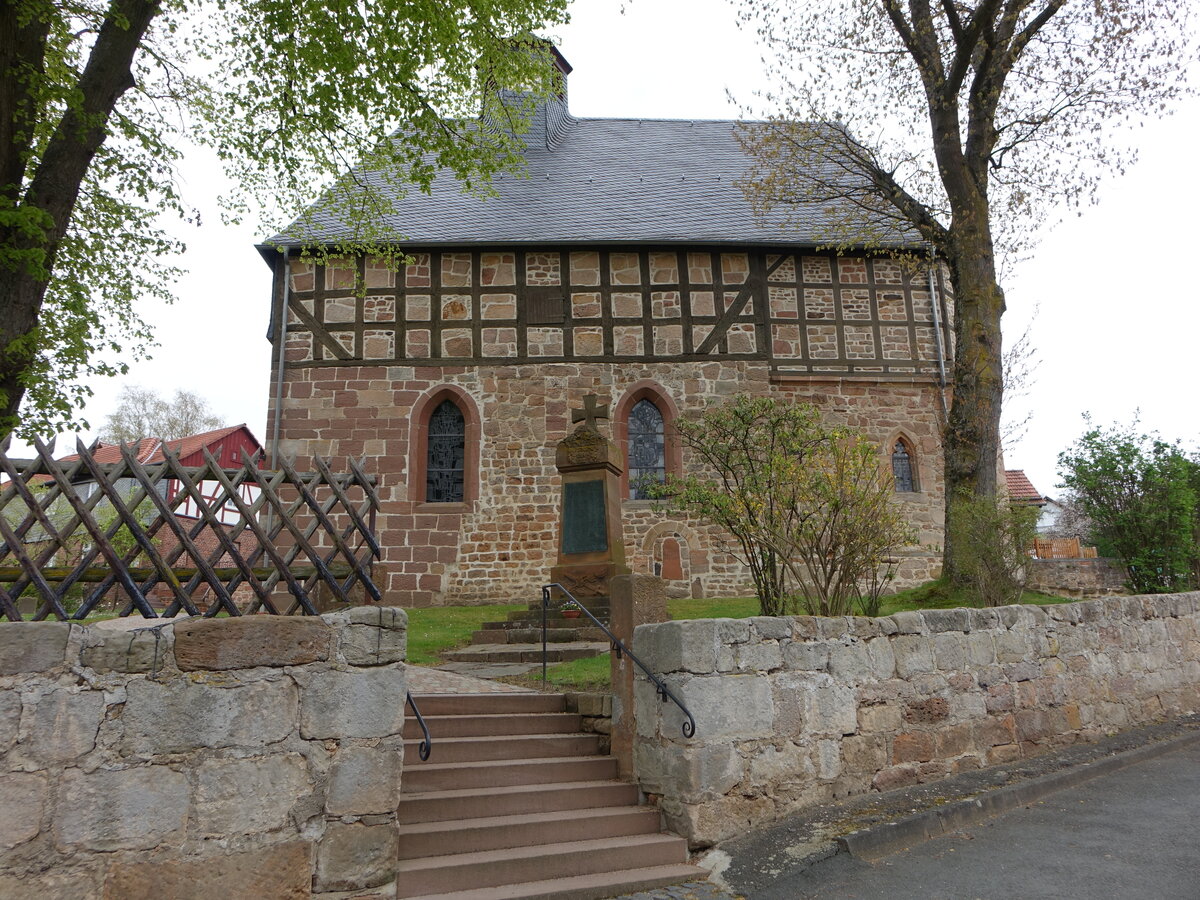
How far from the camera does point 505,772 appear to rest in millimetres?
5152

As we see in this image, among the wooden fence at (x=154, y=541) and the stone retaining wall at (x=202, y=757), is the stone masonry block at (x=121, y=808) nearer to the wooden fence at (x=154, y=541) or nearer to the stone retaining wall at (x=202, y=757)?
the stone retaining wall at (x=202, y=757)

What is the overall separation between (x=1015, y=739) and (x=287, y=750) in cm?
546

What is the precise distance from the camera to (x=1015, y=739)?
657 cm

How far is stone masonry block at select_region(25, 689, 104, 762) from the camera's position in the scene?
335 centimetres

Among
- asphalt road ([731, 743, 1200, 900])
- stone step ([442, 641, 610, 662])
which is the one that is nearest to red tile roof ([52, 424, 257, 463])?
stone step ([442, 641, 610, 662])

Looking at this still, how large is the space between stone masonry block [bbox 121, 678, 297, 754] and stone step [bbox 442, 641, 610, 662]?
475 centimetres

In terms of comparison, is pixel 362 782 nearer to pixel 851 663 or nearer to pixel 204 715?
pixel 204 715

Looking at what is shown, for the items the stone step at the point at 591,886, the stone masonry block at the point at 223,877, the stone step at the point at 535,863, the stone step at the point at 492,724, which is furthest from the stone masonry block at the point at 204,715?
the stone step at the point at 492,724

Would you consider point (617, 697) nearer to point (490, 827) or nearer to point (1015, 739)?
point (490, 827)

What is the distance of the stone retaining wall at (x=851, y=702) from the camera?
4.93 meters

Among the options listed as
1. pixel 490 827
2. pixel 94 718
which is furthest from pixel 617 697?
pixel 94 718

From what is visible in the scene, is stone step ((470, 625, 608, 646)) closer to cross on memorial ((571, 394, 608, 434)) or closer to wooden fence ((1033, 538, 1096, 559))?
cross on memorial ((571, 394, 608, 434))

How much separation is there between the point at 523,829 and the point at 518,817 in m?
0.17

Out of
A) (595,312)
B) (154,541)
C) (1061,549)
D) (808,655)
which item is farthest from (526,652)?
(1061,549)
